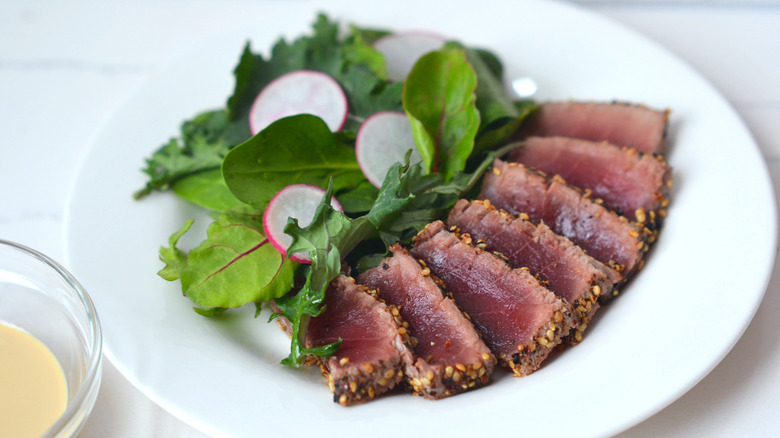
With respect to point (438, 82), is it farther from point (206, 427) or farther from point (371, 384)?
point (206, 427)

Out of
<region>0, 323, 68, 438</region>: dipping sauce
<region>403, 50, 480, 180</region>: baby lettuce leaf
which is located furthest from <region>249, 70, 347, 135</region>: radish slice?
<region>0, 323, 68, 438</region>: dipping sauce

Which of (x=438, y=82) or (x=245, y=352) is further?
(x=438, y=82)

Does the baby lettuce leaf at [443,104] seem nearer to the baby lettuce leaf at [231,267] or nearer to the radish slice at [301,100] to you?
the radish slice at [301,100]

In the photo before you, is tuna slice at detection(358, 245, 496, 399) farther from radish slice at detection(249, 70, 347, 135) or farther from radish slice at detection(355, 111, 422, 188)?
radish slice at detection(249, 70, 347, 135)

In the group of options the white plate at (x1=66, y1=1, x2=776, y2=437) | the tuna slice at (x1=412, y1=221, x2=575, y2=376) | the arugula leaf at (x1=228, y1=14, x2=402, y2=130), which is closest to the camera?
the white plate at (x1=66, y1=1, x2=776, y2=437)

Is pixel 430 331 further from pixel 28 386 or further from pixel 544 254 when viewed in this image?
pixel 28 386

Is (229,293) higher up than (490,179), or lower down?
lower down

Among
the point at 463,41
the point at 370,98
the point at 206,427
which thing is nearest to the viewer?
the point at 206,427

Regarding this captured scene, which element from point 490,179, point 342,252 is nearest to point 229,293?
point 342,252
